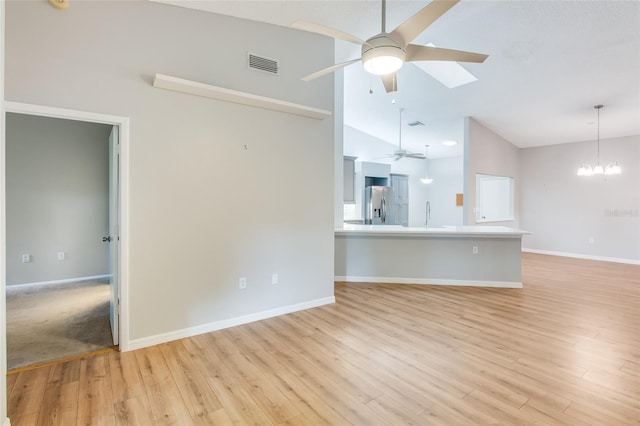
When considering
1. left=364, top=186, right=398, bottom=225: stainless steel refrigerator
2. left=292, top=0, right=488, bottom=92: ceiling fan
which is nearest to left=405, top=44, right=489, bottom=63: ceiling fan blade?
left=292, top=0, right=488, bottom=92: ceiling fan

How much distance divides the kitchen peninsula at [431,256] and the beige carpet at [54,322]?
332 cm

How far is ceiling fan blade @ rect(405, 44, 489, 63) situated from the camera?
2.26m

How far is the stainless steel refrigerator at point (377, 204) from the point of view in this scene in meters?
8.31

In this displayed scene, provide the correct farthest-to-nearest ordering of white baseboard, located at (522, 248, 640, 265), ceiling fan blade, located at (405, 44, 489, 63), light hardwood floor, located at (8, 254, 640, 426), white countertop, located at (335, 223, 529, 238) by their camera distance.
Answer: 1. white baseboard, located at (522, 248, 640, 265)
2. white countertop, located at (335, 223, 529, 238)
3. ceiling fan blade, located at (405, 44, 489, 63)
4. light hardwood floor, located at (8, 254, 640, 426)

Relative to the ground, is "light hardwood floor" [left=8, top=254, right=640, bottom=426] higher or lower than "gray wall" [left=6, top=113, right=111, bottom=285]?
lower

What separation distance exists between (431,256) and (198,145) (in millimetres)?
3776

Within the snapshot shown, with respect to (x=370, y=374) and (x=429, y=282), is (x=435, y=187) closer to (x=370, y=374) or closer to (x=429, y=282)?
(x=429, y=282)

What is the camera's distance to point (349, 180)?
792 centimetres

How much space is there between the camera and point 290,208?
3693mm

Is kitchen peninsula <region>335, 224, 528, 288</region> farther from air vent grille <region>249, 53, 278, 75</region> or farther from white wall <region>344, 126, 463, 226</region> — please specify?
white wall <region>344, 126, 463, 226</region>

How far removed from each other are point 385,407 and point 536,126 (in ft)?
23.3

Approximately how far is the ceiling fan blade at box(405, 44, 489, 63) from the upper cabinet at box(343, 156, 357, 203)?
5336 mm

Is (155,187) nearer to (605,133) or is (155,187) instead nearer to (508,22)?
(508,22)

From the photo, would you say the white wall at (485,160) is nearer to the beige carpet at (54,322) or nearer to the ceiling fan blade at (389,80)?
the ceiling fan blade at (389,80)
